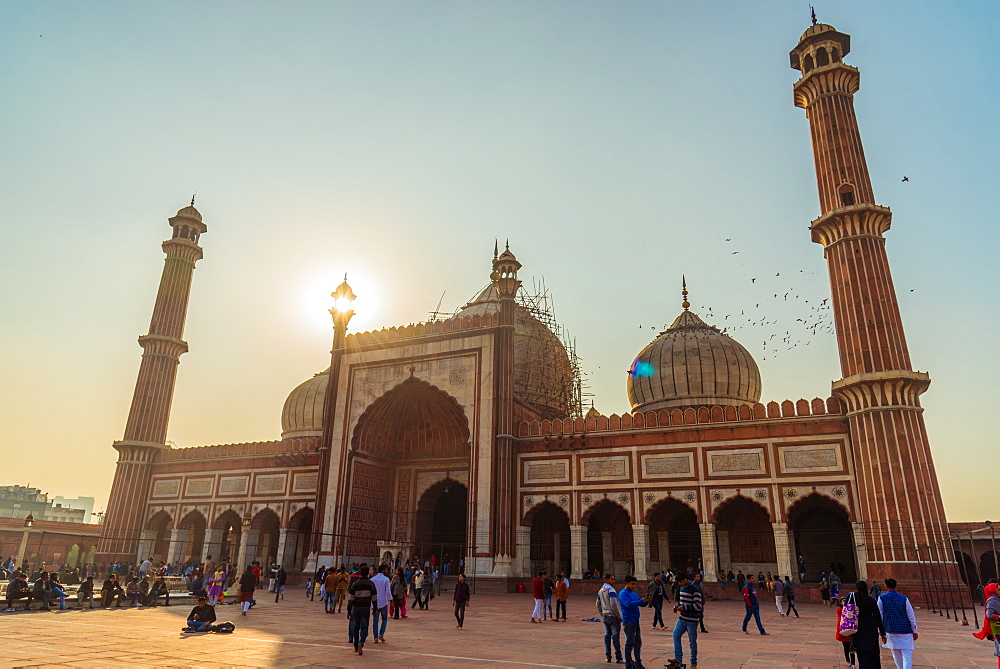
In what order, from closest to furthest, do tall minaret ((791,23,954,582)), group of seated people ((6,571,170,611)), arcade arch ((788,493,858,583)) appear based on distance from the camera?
group of seated people ((6,571,170,611)) → tall minaret ((791,23,954,582)) → arcade arch ((788,493,858,583))

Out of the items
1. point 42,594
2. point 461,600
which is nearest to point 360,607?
point 461,600

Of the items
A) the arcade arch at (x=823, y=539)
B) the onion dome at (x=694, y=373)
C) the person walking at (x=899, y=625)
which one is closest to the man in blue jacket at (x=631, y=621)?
the person walking at (x=899, y=625)

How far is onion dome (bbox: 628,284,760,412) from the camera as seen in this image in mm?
26109

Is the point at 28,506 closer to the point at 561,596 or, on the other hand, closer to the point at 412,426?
the point at 412,426

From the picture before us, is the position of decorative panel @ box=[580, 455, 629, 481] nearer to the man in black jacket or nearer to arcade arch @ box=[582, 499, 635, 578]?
arcade arch @ box=[582, 499, 635, 578]

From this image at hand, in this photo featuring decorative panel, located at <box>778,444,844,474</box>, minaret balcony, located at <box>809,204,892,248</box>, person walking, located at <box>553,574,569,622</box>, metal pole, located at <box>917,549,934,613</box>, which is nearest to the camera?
person walking, located at <box>553,574,569,622</box>

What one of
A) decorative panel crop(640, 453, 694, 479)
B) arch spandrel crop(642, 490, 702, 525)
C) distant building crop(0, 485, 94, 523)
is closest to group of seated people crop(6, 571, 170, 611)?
arch spandrel crop(642, 490, 702, 525)

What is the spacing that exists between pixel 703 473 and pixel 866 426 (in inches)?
185

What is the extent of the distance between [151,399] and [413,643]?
991 inches

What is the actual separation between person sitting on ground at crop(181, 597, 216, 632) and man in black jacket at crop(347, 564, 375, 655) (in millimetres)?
2845

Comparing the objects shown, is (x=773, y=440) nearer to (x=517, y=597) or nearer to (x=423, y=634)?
(x=517, y=597)

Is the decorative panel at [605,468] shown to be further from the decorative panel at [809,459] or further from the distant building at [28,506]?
the distant building at [28,506]

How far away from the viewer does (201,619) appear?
10.1 m

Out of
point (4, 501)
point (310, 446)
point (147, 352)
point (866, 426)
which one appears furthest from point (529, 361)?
point (4, 501)
